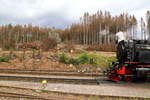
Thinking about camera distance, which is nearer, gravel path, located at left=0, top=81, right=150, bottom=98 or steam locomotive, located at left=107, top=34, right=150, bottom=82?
gravel path, located at left=0, top=81, right=150, bottom=98

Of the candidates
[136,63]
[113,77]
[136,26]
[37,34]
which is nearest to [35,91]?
[113,77]

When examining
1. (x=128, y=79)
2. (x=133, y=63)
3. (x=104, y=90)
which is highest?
(x=133, y=63)

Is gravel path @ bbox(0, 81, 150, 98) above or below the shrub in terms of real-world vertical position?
below

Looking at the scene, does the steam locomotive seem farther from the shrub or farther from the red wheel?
the shrub

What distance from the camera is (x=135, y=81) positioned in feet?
41.0

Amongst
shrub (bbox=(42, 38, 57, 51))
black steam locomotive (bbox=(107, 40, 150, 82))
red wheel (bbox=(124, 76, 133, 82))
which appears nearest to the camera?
black steam locomotive (bbox=(107, 40, 150, 82))

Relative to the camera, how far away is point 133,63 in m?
12.0

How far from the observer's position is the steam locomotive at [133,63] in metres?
11.8

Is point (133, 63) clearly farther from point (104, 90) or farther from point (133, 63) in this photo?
point (104, 90)

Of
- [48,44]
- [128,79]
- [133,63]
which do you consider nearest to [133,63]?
[133,63]

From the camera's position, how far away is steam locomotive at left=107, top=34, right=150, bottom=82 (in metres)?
11.8

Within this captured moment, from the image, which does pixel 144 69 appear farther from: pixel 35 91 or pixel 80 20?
pixel 80 20

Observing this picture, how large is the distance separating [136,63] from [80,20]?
61.0 metres

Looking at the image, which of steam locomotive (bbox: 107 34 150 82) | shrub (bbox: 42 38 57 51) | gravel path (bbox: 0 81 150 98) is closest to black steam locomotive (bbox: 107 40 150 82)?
steam locomotive (bbox: 107 34 150 82)
